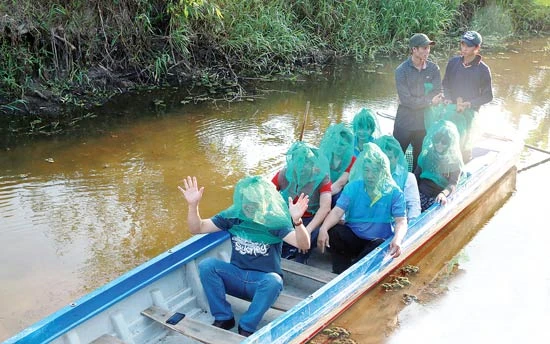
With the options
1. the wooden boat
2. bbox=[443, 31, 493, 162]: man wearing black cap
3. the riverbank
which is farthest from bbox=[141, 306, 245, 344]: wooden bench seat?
the riverbank

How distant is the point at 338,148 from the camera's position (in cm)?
569

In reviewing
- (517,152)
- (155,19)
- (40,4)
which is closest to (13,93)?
(40,4)

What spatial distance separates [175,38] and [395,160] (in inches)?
262

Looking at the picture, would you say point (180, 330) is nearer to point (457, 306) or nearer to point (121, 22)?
point (457, 306)

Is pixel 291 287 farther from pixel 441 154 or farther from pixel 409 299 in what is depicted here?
pixel 441 154

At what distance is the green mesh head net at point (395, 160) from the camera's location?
5.38m

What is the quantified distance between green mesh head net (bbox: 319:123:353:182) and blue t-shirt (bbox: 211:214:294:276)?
1.55 metres

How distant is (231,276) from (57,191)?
359 cm

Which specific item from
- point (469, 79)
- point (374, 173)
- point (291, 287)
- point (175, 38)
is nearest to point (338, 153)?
point (374, 173)

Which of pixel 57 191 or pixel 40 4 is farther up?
pixel 40 4

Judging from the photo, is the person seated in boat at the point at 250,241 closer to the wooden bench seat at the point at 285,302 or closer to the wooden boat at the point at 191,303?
the wooden boat at the point at 191,303

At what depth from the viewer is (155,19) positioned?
11.2 metres

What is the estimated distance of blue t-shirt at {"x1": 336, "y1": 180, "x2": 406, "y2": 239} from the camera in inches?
197

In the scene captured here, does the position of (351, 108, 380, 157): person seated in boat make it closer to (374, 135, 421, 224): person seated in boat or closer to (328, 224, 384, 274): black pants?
(374, 135, 421, 224): person seated in boat
